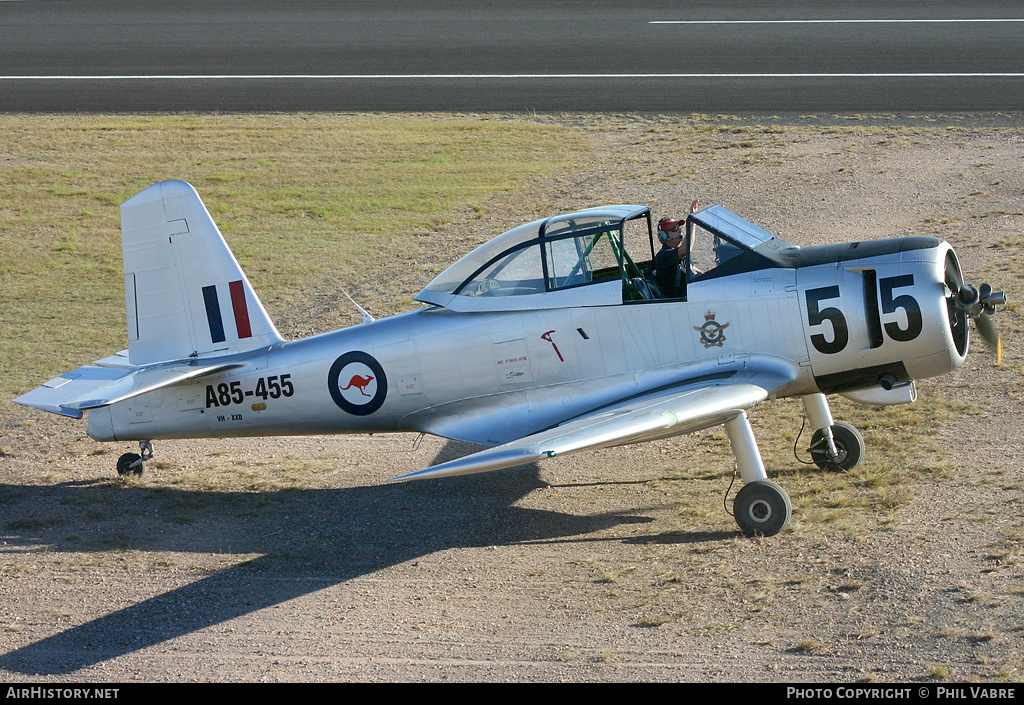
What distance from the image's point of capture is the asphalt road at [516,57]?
82.3ft

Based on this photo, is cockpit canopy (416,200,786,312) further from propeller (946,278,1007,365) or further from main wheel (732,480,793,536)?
main wheel (732,480,793,536)

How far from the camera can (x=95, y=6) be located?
3447cm

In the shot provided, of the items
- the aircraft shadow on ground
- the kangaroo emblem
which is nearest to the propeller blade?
the aircraft shadow on ground

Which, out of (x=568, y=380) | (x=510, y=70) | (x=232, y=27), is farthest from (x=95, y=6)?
(x=568, y=380)

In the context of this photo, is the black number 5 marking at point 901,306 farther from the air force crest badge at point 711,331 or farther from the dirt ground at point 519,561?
the dirt ground at point 519,561

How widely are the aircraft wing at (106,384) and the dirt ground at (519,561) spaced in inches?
40.9

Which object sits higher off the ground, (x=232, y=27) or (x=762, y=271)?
(x=232, y=27)

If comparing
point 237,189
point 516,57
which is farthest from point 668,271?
point 516,57

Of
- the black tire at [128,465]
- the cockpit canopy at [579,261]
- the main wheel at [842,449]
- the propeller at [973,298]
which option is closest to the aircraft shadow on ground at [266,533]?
the black tire at [128,465]

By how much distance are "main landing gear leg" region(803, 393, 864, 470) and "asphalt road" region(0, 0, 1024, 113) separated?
49.8 ft

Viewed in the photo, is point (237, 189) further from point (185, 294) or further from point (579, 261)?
point (579, 261)

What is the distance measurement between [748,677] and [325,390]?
5111mm

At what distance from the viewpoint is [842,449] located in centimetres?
1041

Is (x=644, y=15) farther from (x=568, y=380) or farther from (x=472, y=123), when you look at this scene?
(x=568, y=380)
